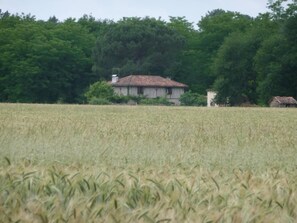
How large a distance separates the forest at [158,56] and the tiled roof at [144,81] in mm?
3633

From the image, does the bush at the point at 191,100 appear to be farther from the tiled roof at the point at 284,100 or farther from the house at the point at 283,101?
the tiled roof at the point at 284,100

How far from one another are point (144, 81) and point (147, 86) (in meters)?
1.19

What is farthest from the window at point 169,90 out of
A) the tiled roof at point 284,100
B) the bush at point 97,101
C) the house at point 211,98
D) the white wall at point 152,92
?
the tiled roof at point 284,100

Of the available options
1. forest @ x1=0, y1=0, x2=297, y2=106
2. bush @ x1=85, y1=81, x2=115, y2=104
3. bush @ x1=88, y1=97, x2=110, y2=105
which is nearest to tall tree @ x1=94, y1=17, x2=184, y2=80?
forest @ x1=0, y1=0, x2=297, y2=106

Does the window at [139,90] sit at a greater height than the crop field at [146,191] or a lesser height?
greater

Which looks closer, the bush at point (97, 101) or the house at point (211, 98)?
the bush at point (97, 101)

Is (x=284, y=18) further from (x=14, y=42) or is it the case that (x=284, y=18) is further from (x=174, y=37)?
(x=14, y=42)

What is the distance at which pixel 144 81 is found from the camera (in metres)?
85.8

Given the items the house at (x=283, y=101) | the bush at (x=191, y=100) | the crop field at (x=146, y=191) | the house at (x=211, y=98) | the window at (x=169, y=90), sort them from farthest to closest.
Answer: the window at (x=169, y=90)
the house at (x=211, y=98)
the bush at (x=191, y=100)
the house at (x=283, y=101)
the crop field at (x=146, y=191)

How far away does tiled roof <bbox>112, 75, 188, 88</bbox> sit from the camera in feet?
280

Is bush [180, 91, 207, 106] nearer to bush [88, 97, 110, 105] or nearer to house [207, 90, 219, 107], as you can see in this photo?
house [207, 90, 219, 107]

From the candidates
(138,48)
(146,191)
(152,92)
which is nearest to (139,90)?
(152,92)

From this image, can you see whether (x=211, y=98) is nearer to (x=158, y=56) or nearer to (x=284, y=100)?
(x=158, y=56)

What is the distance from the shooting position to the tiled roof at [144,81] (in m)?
85.2
